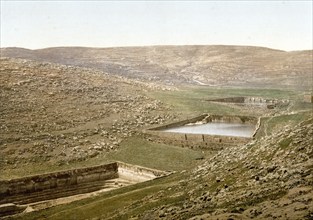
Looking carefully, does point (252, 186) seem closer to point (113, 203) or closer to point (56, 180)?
point (113, 203)

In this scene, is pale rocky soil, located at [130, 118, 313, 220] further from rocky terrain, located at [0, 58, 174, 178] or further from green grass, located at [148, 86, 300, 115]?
green grass, located at [148, 86, 300, 115]

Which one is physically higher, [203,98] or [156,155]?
[203,98]

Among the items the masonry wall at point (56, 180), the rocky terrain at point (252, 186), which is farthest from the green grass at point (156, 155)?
the rocky terrain at point (252, 186)

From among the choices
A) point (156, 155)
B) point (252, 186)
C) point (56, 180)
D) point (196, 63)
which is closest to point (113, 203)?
point (252, 186)

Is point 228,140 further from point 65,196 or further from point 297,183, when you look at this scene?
point 297,183

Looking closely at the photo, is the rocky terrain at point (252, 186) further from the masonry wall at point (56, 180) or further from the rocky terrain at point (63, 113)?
the rocky terrain at point (63, 113)

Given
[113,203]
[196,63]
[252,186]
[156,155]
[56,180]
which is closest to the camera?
[252,186]

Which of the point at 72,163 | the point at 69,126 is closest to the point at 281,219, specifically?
the point at 72,163
